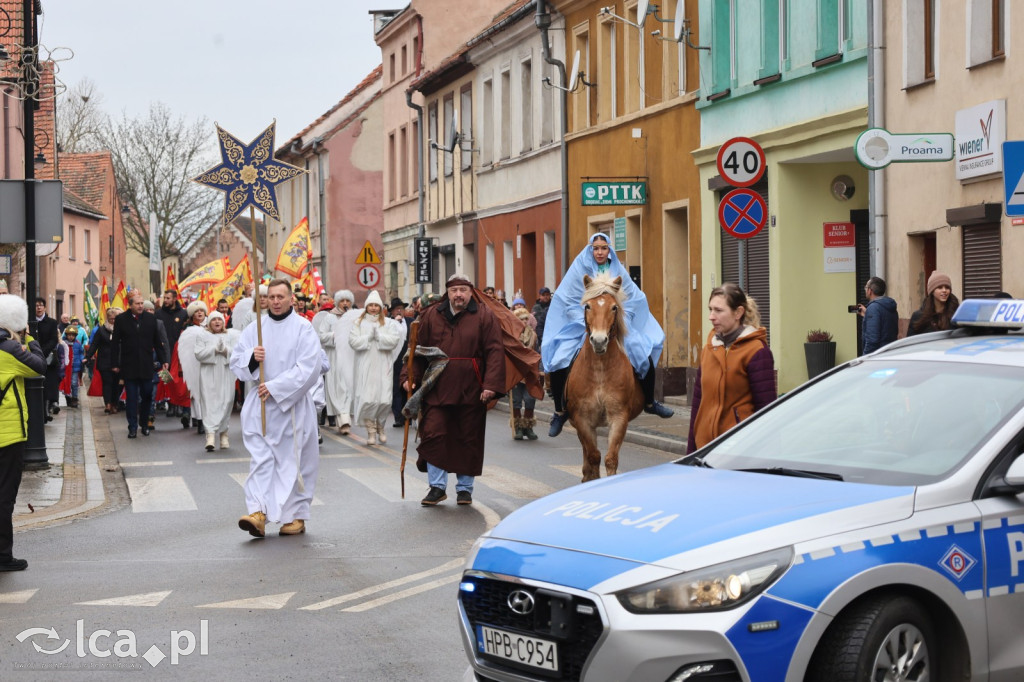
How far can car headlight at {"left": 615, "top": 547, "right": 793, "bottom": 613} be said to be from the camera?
5.11 metres

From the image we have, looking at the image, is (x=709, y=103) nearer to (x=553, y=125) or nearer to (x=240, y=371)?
(x=553, y=125)

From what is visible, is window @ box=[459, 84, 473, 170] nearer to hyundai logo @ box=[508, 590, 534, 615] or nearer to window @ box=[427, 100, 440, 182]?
window @ box=[427, 100, 440, 182]

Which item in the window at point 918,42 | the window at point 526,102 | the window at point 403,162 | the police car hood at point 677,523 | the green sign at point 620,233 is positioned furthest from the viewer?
the window at point 403,162

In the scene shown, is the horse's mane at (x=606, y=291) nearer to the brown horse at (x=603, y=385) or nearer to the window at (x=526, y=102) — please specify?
the brown horse at (x=603, y=385)

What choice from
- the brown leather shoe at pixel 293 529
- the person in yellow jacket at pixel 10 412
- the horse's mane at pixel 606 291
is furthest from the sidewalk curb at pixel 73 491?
the horse's mane at pixel 606 291

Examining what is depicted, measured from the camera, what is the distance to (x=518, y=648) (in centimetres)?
557

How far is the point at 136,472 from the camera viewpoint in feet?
57.5

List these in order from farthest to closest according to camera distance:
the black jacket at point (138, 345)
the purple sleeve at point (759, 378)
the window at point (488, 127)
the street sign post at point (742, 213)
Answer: the window at point (488, 127) < the black jacket at point (138, 345) < the street sign post at point (742, 213) < the purple sleeve at point (759, 378)

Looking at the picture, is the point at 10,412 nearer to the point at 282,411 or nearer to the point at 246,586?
the point at 246,586

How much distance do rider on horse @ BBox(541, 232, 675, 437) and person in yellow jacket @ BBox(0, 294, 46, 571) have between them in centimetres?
522

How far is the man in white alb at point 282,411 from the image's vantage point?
1223 cm

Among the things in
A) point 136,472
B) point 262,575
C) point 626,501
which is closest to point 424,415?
point 262,575

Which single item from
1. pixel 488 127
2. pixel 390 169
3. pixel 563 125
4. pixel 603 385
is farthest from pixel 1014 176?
pixel 390 169

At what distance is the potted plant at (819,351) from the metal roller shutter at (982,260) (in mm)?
4492
